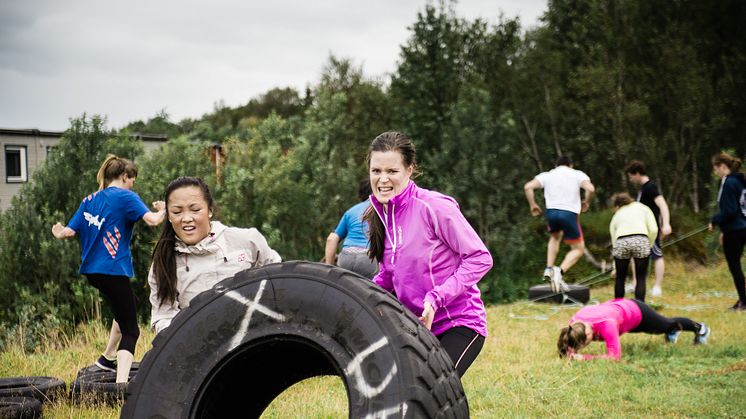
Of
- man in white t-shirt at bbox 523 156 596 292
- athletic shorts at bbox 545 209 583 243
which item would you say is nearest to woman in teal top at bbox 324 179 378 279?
man in white t-shirt at bbox 523 156 596 292

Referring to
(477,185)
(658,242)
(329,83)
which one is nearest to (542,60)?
(477,185)

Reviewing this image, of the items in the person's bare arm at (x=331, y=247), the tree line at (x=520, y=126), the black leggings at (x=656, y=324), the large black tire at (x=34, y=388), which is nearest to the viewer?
the large black tire at (x=34, y=388)

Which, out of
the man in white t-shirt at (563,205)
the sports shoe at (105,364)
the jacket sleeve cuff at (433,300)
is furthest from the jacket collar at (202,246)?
the man in white t-shirt at (563,205)

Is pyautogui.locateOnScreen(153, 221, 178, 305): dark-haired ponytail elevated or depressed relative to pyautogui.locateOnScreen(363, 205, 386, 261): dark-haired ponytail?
depressed

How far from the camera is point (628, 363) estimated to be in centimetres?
667

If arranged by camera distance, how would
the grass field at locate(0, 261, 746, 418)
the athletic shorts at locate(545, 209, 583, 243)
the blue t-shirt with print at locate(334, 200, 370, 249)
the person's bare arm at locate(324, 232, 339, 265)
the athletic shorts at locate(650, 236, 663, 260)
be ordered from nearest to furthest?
the grass field at locate(0, 261, 746, 418) < the blue t-shirt with print at locate(334, 200, 370, 249) < the person's bare arm at locate(324, 232, 339, 265) < the athletic shorts at locate(545, 209, 583, 243) < the athletic shorts at locate(650, 236, 663, 260)

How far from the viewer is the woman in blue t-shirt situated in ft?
20.0

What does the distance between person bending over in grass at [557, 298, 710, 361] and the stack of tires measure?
14.3 ft

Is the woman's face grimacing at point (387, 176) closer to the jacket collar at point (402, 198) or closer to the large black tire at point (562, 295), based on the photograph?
the jacket collar at point (402, 198)

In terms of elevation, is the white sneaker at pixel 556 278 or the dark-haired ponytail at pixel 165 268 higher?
the dark-haired ponytail at pixel 165 268

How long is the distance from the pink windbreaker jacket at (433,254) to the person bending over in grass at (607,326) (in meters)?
3.32

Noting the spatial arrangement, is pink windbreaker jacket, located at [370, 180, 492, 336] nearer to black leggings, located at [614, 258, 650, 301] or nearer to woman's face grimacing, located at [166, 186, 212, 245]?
woman's face grimacing, located at [166, 186, 212, 245]

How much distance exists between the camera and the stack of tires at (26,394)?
4.82 m

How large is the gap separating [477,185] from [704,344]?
14604 millimetres
